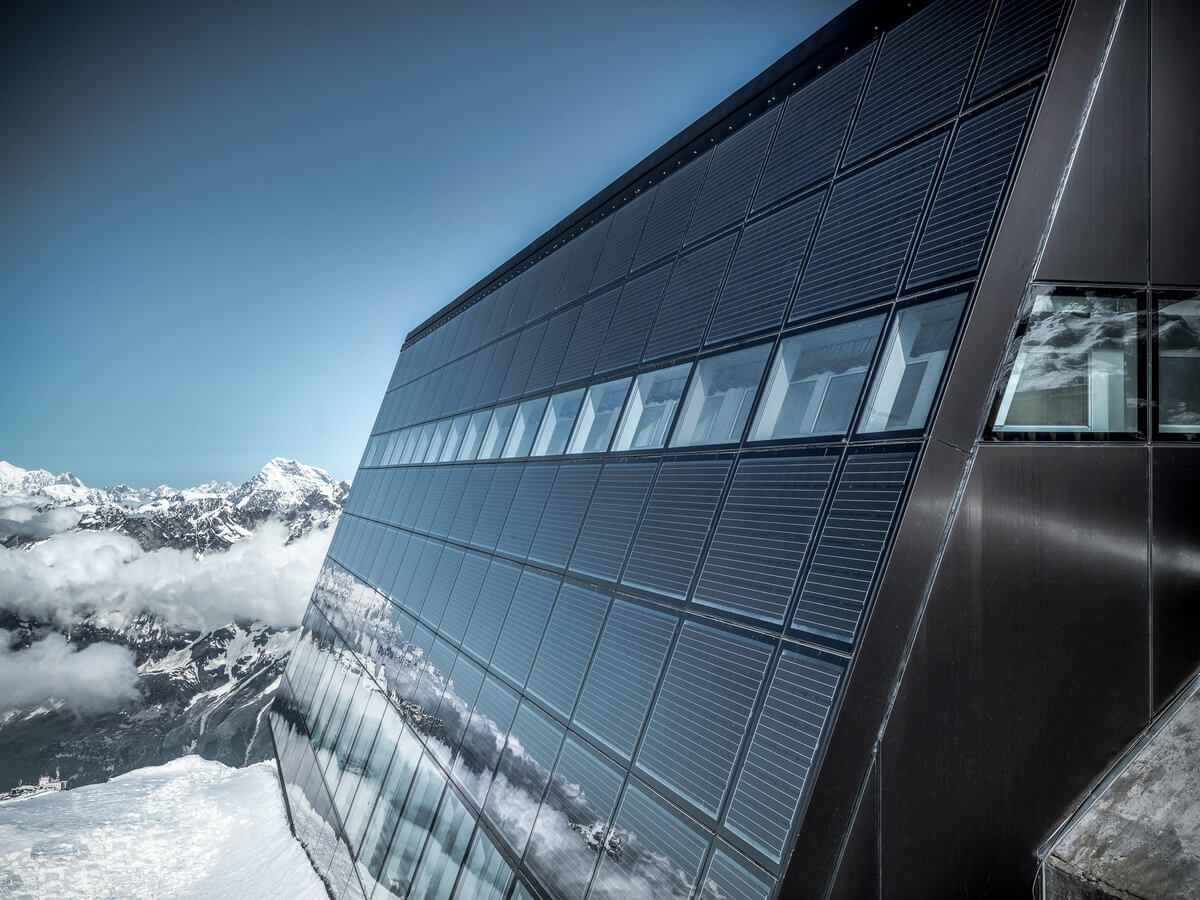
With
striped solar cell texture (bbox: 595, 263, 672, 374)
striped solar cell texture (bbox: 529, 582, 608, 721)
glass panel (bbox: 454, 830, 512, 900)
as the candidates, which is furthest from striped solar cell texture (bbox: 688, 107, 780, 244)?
glass panel (bbox: 454, 830, 512, 900)

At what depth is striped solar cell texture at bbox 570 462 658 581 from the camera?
8.81 m

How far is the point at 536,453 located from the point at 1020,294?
346 inches

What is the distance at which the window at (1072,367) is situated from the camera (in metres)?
6.04

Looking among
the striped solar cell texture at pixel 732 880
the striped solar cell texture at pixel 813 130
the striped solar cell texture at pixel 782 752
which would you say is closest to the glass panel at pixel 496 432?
the striped solar cell texture at pixel 813 130

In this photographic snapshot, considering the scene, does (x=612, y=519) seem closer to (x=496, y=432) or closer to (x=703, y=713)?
(x=703, y=713)

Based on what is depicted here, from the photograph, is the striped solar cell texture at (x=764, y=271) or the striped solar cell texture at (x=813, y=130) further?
the striped solar cell texture at (x=813, y=130)

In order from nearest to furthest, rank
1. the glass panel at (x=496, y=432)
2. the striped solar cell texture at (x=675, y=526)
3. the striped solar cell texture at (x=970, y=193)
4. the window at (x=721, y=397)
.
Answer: the striped solar cell texture at (x=970, y=193), the striped solar cell texture at (x=675, y=526), the window at (x=721, y=397), the glass panel at (x=496, y=432)

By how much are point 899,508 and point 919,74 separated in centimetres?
558

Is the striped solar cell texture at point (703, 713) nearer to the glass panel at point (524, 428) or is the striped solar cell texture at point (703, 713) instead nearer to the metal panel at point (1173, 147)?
the metal panel at point (1173, 147)

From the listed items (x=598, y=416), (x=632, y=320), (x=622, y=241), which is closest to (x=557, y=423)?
(x=598, y=416)

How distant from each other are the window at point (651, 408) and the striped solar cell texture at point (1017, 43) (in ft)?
15.2

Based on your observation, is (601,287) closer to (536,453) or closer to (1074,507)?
(536,453)

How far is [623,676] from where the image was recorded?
300 inches

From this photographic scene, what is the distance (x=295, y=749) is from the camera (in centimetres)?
2273
